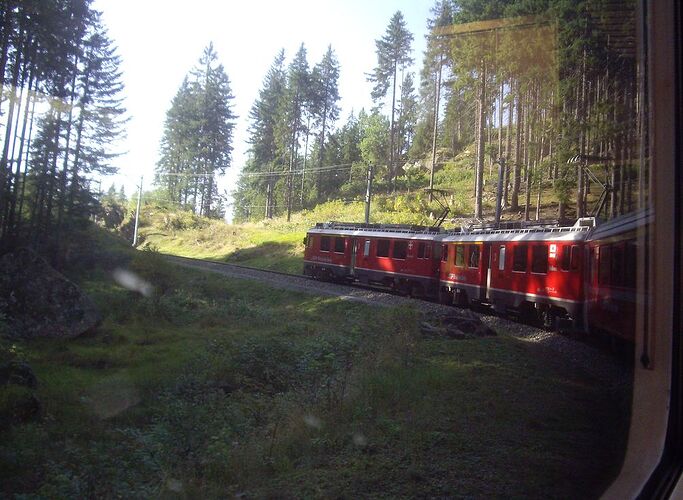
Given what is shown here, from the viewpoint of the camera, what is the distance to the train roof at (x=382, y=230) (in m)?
20.6

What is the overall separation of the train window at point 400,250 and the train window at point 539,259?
7.90 metres

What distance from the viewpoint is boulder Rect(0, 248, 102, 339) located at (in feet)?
32.4

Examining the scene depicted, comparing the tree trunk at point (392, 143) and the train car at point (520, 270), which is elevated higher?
the tree trunk at point (392, 143)

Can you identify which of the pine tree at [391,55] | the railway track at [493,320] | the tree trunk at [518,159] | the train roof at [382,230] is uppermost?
the pine tree at [391,55]

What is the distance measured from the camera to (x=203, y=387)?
409 inches

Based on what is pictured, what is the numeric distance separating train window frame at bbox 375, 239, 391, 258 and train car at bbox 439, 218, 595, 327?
2967 mm

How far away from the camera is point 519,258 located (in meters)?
14.0

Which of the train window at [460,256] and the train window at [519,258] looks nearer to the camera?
the train window at [519,258]

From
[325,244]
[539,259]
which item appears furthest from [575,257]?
[325,244]

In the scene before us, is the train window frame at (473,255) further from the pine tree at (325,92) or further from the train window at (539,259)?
the pine tree at (325,92)

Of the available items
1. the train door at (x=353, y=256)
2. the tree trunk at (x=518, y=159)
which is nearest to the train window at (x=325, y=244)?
the train door at (x=353, y=256)

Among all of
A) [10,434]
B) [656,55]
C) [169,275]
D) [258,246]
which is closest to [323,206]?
[258,246]

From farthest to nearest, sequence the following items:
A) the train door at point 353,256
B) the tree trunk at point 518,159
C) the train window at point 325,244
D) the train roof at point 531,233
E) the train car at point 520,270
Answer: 1. the train window at point 325,244
2. the train door at point 353,256
3. the tree trunk at point 518,159
4. the train car at point 520,270
5. the train roof at point 531,233

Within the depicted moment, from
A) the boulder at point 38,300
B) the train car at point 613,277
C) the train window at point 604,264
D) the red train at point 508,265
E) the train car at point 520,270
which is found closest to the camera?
the train car at point 613,277
